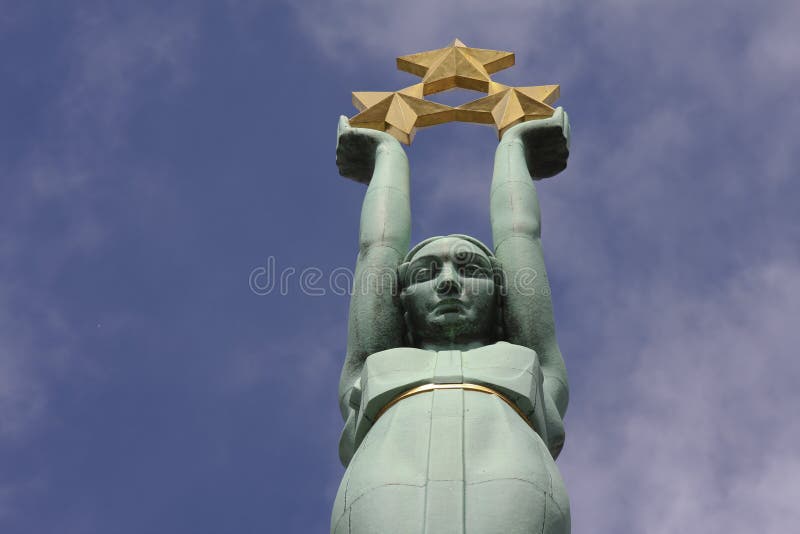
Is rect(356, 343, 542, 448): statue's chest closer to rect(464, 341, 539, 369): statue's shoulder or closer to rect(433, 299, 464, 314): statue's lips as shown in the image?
rect(464, 341, 539, 369): statue's shoulder

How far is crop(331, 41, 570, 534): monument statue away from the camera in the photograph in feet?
32.7

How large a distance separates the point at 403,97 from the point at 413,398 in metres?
5.15

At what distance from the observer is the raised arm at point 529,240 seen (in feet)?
40.5

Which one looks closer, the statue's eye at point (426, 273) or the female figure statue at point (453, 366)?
the female figure statue at point (453, 366)

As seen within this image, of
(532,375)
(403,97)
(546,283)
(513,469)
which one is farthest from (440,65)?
(513,469)

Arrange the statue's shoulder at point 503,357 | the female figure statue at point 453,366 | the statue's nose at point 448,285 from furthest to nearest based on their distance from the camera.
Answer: the statue's nose at point 448,285
the statue's shoulder at point 503,357
the female figure statue at point 453,366

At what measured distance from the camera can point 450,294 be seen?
12.3 metres

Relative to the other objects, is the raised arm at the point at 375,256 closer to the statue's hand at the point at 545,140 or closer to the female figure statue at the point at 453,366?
the female figure statue at the point at 453,366

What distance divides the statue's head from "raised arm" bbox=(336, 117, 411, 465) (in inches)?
7.5

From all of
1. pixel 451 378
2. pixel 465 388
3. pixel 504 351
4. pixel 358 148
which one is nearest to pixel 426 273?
pixel 504 351

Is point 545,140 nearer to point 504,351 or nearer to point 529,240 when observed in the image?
point 529,240

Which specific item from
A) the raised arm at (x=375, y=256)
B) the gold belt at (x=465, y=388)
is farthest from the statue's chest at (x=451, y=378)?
the raised arm at (x=375, y=256)

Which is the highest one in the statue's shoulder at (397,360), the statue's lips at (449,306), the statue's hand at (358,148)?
the statue's hand at (358,148)

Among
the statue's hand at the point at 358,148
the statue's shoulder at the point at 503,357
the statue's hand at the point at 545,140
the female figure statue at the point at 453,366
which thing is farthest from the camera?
the statue's hand at the point at 358,148
